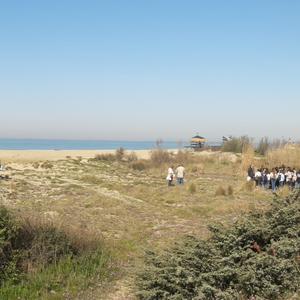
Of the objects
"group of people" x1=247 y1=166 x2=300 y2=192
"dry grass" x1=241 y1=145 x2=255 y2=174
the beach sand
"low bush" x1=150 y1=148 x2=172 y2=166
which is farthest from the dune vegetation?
the beach sand

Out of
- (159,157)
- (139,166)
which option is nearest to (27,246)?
(139,166)

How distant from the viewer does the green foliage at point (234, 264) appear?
6828 mm

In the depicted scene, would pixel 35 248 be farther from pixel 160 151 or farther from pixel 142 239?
pixel 160 151

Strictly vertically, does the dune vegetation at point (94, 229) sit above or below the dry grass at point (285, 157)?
below

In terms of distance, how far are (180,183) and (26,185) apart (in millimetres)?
9111

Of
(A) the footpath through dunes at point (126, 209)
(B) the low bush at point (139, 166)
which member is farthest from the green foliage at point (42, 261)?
(B) the low bush at point (139, 166)

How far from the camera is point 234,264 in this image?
7277mm

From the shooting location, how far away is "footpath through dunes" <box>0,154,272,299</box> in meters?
11.0

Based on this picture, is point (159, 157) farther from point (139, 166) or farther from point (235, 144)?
point (235, 144)

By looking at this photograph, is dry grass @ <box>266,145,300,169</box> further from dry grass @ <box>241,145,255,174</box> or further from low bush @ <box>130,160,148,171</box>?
low bush @ <box>130,160,148,171</box>

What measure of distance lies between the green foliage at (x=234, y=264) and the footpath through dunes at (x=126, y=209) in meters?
0.80

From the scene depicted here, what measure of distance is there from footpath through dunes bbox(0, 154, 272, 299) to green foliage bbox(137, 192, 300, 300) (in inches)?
31.4

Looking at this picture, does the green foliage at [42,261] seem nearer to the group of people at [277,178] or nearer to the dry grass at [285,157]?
the group of people at [277,178]

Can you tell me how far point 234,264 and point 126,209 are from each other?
1050 cm
